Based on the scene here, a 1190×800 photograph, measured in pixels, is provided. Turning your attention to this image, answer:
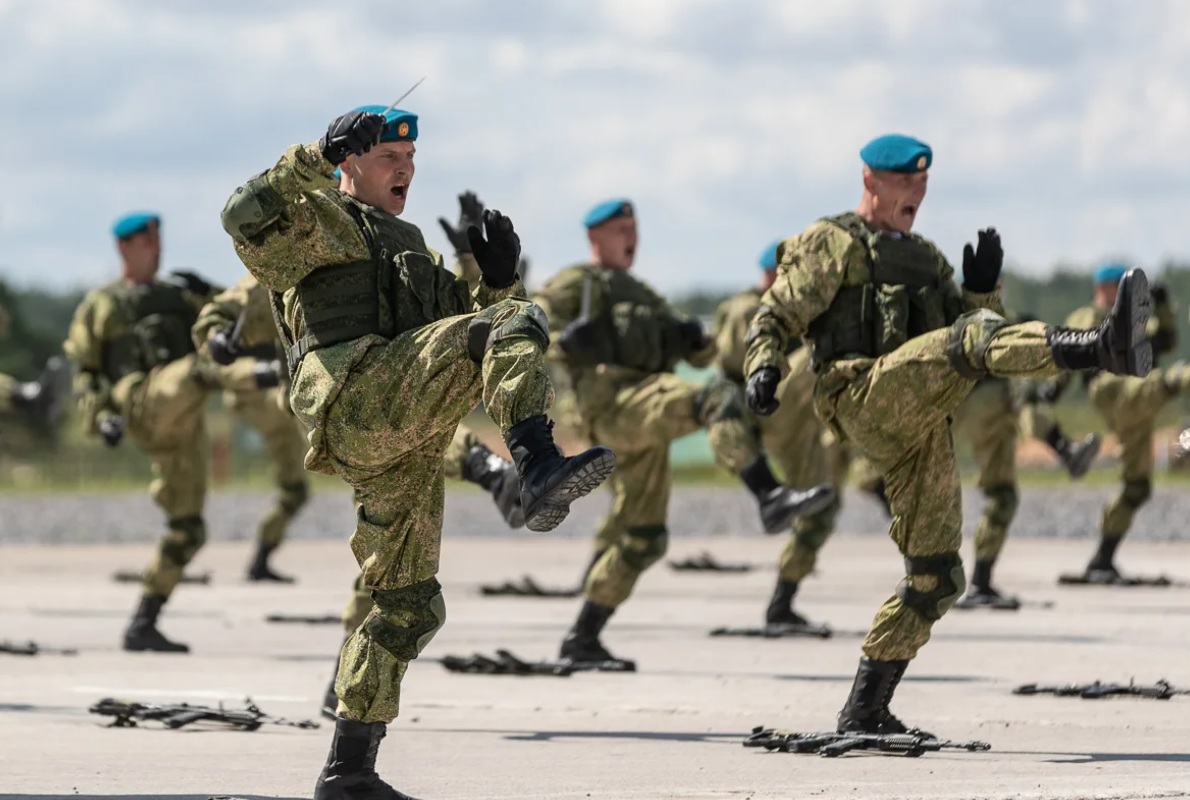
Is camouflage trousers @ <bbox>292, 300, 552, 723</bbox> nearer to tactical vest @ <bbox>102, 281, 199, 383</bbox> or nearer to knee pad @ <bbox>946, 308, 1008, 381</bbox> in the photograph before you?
knee pad @ <bbox>946, 308, 1008, 381</bbox>

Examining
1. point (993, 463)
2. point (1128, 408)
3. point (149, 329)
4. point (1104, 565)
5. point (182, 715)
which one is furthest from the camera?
point (1104, 565)

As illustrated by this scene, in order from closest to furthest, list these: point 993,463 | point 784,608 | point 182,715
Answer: point 182,715, point 784,608, point 993,463

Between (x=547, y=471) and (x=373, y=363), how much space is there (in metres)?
0.88

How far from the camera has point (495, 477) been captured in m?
9.11

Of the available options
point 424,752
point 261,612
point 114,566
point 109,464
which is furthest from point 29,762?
point 109,464

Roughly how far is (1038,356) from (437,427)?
1.92m

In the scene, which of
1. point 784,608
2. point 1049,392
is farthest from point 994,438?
point 784,608

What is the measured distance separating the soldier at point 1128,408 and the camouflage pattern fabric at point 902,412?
25.9 feet

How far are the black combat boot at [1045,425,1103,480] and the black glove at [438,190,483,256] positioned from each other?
21.2ft

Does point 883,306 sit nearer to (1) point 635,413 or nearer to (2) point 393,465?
(2) point 393,465

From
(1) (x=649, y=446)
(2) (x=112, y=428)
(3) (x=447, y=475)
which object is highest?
(2) (x=112, y=428)

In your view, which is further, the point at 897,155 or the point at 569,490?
the point at 897,155

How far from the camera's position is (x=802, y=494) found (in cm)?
1020

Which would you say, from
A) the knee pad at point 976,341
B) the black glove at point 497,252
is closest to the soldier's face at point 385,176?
the black glove at point 497,252
